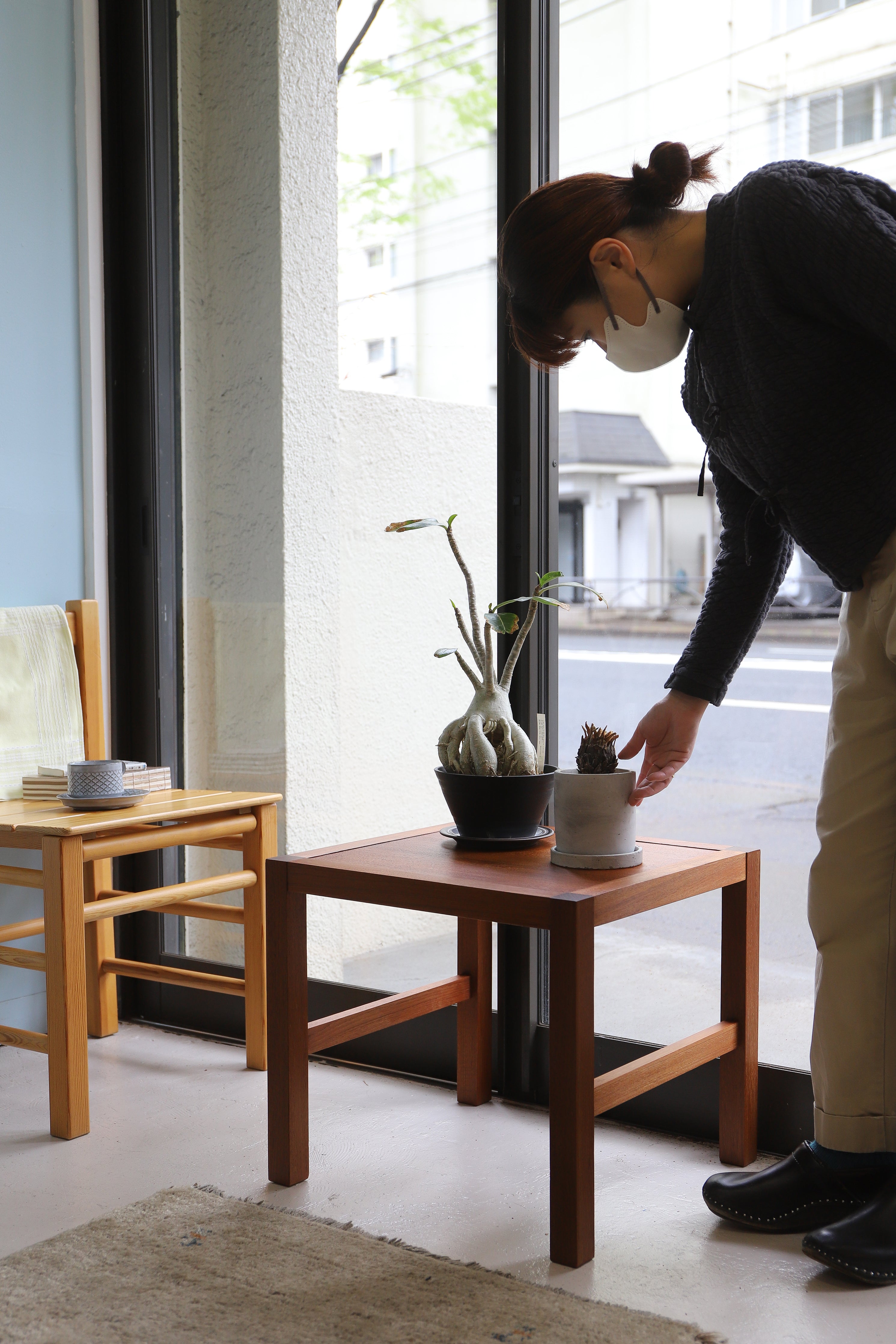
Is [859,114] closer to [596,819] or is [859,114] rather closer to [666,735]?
[666,735]

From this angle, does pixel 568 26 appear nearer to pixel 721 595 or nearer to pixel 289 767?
pixel 721 595

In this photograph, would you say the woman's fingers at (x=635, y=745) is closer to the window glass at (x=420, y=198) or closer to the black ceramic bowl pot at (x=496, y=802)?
the black ceramic bowl pot at (x=496, y=802)

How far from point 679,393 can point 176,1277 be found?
1258 millimetres

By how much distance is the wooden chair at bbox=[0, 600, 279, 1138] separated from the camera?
5.94 ft

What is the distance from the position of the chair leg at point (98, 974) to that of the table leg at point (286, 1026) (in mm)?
753

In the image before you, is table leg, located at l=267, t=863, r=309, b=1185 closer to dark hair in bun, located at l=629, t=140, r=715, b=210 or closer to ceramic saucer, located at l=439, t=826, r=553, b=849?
ceramic saucer, located at l=439, t=826, r=553, b=849

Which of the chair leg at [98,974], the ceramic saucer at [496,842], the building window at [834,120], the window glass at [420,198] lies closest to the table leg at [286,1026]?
the ceramic saucer at [496,842]

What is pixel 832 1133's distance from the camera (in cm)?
139

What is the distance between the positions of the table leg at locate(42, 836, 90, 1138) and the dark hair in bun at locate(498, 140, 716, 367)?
1.00 metres

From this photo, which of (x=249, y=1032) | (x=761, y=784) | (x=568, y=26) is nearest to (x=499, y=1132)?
(x=249, y=1032)

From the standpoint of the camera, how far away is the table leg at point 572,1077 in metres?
1.34

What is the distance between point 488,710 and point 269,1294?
2.43ft

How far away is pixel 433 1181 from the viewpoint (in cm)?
162

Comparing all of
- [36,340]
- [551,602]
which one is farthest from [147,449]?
[551,602]
